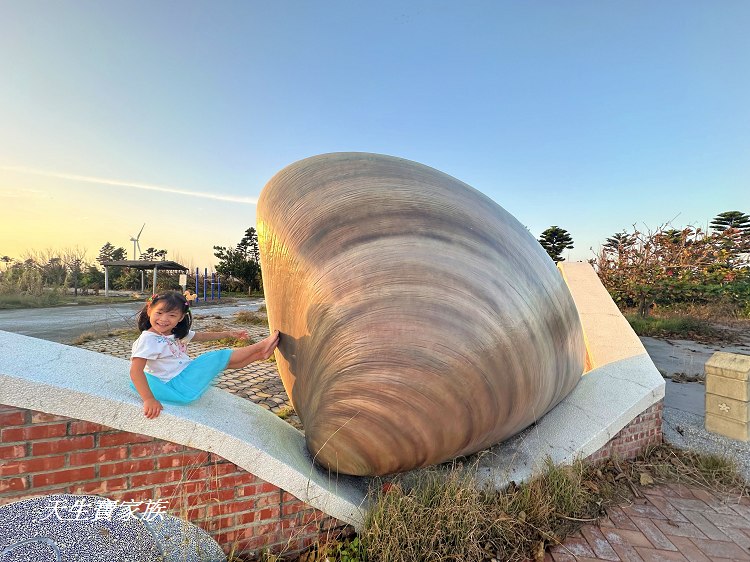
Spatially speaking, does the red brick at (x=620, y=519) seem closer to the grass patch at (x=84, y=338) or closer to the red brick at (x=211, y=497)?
the red brick at (x=211, y=497)

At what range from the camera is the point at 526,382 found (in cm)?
227

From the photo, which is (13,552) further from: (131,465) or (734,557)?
(734,557)

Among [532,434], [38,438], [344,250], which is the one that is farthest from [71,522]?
[532,434]

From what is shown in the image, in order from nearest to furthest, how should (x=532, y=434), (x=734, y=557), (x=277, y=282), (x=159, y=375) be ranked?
(x=159, y=375), (x=734, y=557), (x=277, y=282), (x=532, y=434)

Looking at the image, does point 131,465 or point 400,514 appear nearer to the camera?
point 131,465

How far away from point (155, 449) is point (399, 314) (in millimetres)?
1331

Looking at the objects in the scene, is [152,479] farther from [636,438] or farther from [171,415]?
[636,438]

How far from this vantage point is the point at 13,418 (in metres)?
1.61

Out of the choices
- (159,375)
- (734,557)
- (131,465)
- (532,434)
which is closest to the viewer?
(131,465)

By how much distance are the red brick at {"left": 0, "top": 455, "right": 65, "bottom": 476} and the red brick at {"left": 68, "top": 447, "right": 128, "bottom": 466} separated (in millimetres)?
44

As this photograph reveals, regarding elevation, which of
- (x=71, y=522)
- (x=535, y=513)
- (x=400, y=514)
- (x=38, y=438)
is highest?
(x=38, y=438)

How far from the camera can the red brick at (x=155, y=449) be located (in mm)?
1779

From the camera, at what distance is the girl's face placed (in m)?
2.13

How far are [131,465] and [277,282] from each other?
1.23 metres
